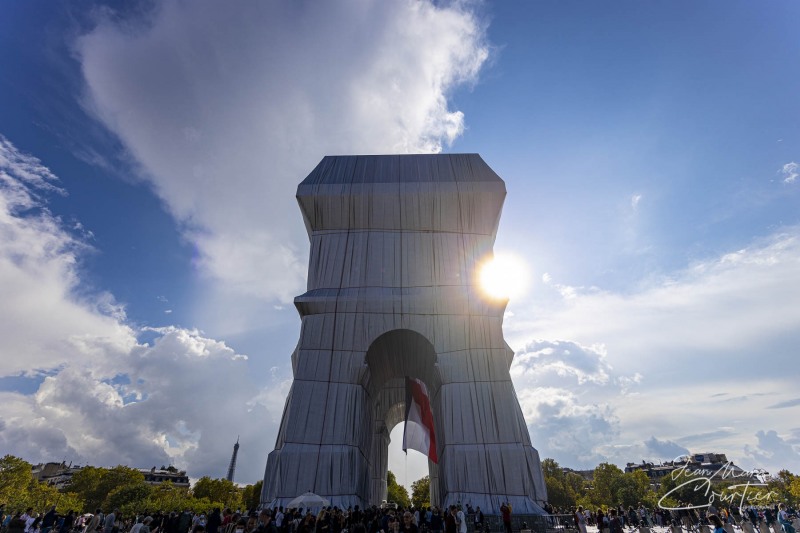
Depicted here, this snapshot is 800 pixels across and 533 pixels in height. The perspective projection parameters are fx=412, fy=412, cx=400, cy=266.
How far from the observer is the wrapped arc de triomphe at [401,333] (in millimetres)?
20891

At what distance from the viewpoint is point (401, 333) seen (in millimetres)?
25141

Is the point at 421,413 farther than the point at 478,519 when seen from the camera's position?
Yes

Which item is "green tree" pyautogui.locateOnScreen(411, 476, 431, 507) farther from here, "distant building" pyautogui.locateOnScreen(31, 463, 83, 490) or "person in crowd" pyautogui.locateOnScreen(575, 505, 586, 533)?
"distant building" pyautogui.locateOnScreen(31, 463, 83, 490)

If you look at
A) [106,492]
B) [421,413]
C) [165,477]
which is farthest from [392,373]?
[165,477]

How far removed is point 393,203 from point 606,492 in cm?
6299

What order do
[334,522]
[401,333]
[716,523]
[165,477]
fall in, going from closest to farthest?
A: [716,523] < [334,522] < [401,333] < [165,477]

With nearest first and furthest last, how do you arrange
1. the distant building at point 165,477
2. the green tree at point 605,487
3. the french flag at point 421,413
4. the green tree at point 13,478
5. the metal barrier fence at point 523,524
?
the metal barrier fence at point 523,524 < the french flag at point 421,413 < the green tree at point 13,478 < the green tree at point 605,487 < the distant building at point 165,477

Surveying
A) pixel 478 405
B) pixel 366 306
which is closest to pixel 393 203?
pixel 366 306

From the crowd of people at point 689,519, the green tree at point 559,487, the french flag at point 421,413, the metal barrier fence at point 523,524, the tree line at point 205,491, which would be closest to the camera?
the crowd of people at point 689,519

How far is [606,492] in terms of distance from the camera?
64250 mm

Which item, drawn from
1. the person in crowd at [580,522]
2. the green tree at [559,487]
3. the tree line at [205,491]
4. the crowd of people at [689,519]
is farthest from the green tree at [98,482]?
the person in crowd at [580,522]

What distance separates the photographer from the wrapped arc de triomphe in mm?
20891

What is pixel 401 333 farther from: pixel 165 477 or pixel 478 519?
pixel 165 477

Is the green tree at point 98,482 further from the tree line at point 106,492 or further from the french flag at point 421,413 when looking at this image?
the french flag at point 421,413
